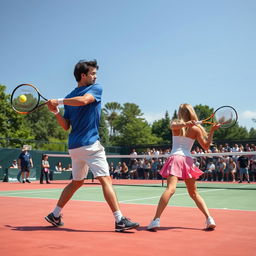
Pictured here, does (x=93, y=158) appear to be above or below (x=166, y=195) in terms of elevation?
above

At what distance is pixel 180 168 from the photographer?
4.88 m

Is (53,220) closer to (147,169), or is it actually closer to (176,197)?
(176,197)

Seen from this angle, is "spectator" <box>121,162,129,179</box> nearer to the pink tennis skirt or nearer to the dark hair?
the pink tennis skirt

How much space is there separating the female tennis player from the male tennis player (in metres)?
0.67

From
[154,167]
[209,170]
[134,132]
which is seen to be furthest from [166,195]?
[134,132]

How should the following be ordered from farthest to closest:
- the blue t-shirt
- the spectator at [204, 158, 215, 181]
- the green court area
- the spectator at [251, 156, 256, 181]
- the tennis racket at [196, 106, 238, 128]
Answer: the spectator at [204, 158, 215, 181], the spectator at [251, 156, 256, 181], the green court area, the tennis racket at [196, 106, 238, 128], the blue t-shirt

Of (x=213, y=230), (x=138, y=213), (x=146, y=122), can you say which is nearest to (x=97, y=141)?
(x=213, y=230)

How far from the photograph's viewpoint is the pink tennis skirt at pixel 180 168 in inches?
191

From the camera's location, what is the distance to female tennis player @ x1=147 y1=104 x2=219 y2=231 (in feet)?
15.9

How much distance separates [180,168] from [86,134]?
124 cm

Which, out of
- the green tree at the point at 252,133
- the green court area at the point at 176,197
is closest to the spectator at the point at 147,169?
the green court area at the point at 176,197

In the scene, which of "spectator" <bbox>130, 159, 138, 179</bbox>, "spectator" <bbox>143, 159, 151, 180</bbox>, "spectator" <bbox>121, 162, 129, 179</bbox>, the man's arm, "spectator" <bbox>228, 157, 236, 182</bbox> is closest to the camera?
the man's arm

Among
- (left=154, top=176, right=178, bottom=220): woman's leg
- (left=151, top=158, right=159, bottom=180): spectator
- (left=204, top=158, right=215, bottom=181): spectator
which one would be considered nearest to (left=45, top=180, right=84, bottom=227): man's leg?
(left=154, top=176, right=178, bottom=220): woman's leg

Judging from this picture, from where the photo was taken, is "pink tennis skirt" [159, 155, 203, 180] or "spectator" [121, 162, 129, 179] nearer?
"pink tennis skirt" [159, 155, 203, 180]
